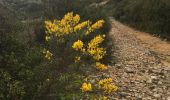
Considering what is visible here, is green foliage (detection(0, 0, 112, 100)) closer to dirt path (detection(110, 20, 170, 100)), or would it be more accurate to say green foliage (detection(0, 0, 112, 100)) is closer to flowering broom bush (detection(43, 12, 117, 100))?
flowering broom bush (detection(43, 12, 117, 100))

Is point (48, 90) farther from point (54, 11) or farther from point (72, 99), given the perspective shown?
point (54, 11)

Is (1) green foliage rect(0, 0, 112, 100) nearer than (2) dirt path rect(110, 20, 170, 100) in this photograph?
Yes

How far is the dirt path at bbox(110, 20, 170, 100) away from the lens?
960 cm

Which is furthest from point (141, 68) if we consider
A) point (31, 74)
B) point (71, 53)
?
point (31, 74)

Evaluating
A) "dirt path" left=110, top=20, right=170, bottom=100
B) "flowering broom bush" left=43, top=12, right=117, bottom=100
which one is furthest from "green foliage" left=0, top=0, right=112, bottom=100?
"dirt path" left=110, top=20, right=170, bottom=100

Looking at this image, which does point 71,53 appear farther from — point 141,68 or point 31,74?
point 141,68

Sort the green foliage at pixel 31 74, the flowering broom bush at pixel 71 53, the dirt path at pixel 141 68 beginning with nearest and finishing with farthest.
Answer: the green foliage at pixel 31 74
the flowering broom bush at pixel 71 53
the dirt path at pixel 141 68

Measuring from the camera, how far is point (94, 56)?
7809 millimetres

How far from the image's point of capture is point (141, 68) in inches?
481

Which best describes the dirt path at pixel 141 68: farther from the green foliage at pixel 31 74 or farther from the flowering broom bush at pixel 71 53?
the green foliage at pixel 31 74

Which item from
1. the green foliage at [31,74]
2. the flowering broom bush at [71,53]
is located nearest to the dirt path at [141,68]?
the flowering broom bush at [71,53]

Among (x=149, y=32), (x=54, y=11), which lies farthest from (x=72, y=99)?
(x=149, y=32)

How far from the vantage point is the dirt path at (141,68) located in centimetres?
960

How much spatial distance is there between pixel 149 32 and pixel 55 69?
1277 centimetres
